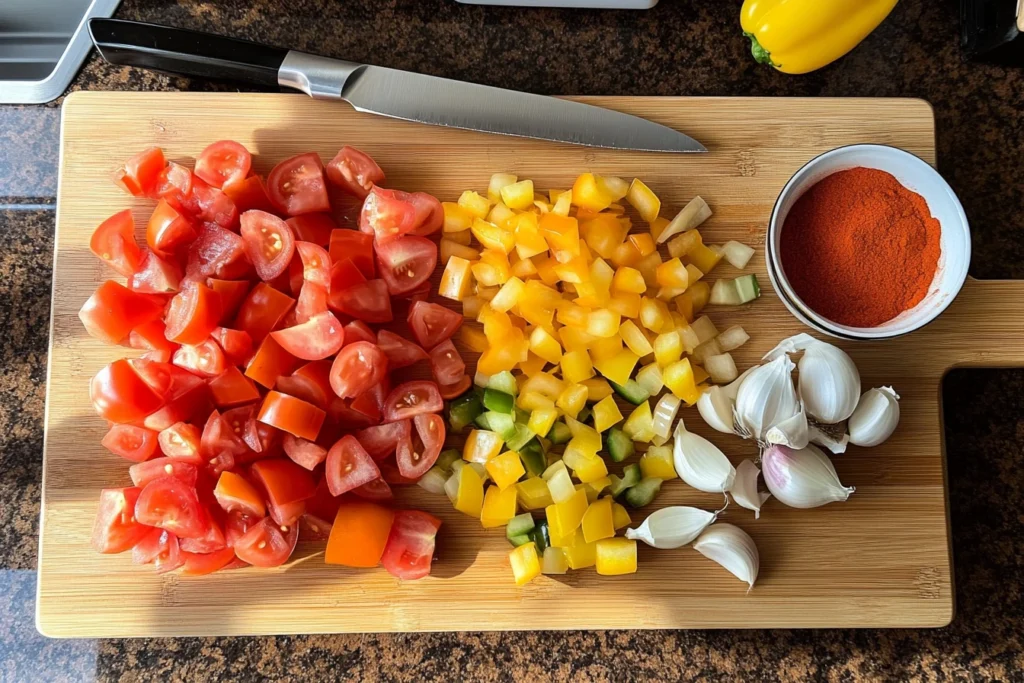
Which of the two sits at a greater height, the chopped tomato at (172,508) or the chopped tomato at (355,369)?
the chopped tomato at (355,369)

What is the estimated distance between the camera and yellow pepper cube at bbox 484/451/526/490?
1571 millimetres

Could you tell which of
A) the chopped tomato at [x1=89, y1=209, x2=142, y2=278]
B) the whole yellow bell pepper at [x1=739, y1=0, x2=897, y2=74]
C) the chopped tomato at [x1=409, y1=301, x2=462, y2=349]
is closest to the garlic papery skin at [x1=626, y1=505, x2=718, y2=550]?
the chopped tomato at [x1=409, y1=301, x2=462, y2=349]

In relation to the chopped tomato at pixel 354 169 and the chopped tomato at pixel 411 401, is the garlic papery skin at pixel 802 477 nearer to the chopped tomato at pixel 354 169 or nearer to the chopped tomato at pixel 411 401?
the chopped tomato at pixel 411 401

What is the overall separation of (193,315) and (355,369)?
1.11ft

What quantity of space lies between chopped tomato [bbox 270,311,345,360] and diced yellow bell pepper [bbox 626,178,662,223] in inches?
28.3

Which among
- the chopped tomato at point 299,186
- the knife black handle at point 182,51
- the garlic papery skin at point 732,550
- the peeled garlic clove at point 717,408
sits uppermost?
the knife black handle at point 182,51

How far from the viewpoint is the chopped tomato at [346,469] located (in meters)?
1.52

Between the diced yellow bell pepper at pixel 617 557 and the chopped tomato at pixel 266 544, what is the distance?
2.17 feet

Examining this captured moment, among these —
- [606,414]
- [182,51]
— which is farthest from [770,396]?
[182,51]

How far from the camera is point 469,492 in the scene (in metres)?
1.58

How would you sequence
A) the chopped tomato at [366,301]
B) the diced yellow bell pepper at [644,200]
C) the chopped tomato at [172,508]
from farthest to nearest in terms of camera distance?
the diced yellow bell pepper at [644,200] < the chopped tomato at [366,301] < the chopped tomato at [172,508]

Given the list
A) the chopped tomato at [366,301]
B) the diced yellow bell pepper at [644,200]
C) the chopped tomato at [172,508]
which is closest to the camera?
the chopped tomato at [172,508]

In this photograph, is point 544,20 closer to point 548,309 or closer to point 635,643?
point 548,309

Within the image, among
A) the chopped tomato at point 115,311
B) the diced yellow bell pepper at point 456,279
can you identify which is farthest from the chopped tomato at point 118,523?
the diced yellow bell pepper at point 456,279
